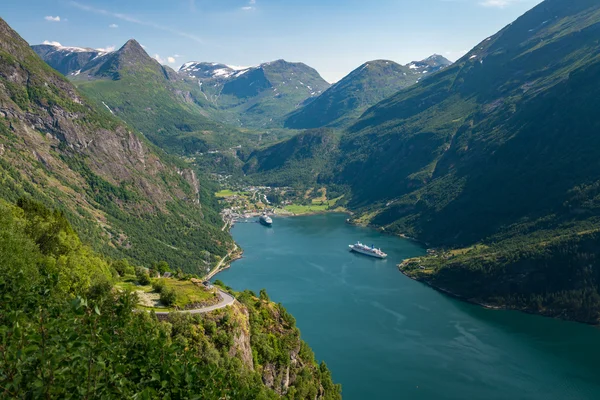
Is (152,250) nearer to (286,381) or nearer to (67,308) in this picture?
(286,381)

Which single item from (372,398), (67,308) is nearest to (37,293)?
(67,308)

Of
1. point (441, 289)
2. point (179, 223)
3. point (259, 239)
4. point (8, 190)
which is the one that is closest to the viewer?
point (8, 190)

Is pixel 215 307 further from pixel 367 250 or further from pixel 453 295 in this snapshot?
pixel 367 250

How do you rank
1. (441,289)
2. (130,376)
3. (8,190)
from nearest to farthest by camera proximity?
1. (130,376)
2. (8,190)
3. (441,289)

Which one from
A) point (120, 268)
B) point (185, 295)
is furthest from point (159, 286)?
point (120, 268)

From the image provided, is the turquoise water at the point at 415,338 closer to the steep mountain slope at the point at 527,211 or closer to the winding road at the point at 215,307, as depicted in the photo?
the steep mountain slope at the point at 527,211

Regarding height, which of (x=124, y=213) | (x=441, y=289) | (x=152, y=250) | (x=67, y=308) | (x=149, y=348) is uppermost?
(x=67, y=308)

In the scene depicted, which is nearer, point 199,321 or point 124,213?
point 199,321

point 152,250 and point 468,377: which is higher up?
point 152,250
